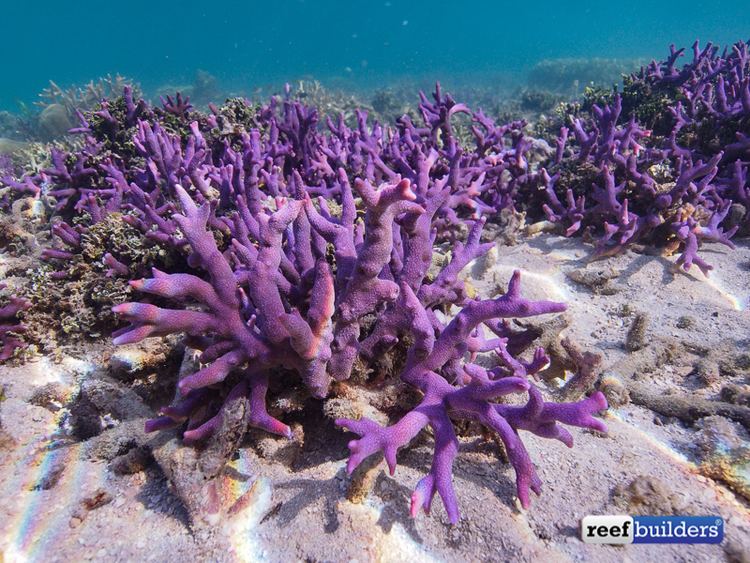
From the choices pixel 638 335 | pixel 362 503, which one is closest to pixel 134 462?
pixel 362 503

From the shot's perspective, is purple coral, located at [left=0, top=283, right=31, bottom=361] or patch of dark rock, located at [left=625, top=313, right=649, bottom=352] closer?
patch of dark rock, located at [left=625, top=313, right=649, bottom=352]

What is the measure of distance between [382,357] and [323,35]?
345 feet

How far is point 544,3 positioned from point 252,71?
109977 mm

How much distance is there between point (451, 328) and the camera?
1.73 metres

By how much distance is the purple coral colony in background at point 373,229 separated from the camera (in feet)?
5.22

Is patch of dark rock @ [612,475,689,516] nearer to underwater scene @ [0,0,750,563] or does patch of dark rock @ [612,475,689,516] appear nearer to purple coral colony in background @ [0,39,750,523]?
underwater scene @ [0,0,750,563]

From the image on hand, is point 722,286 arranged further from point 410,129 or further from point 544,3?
point 544,3

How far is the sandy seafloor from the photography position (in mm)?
1509

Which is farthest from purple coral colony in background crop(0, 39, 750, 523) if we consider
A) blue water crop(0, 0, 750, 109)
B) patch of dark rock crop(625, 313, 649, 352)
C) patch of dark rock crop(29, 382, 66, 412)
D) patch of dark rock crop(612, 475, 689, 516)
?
blue water crop(0, 0, 750, 109)

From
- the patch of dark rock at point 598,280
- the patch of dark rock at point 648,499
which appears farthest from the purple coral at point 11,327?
the patch of dark rock at point 598,280

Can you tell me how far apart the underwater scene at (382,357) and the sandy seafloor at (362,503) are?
1cm

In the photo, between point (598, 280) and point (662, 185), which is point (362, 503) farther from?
point (662, 185)

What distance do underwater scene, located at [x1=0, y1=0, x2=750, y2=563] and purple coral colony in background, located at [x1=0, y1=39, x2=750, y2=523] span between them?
0.06ft

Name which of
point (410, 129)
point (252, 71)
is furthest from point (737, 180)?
point (252, 71)
